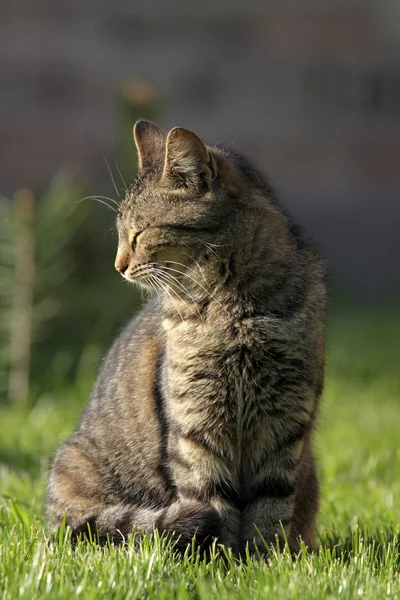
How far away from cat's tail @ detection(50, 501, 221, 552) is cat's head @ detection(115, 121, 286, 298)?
0.67 metres

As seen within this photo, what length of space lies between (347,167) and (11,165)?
14.7 ft

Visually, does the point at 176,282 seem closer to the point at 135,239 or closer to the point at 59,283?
the point at 135,239

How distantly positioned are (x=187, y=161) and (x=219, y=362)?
2.04 ft

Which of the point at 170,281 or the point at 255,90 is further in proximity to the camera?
the point at 255,90

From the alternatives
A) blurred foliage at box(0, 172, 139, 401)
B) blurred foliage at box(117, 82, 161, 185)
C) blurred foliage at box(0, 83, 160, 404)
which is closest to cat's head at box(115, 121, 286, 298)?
blurred foliage at box(0, 83, 160, 404)

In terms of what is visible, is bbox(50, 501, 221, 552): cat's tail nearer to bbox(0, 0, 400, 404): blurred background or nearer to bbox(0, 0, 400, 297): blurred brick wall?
bbox(0, 0, 400, 404): blurred background

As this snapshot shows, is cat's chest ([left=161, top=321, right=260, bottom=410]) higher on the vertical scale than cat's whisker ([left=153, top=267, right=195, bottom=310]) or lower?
lower

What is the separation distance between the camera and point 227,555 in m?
2.42

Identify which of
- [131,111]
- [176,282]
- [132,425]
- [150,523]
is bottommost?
[150,523]

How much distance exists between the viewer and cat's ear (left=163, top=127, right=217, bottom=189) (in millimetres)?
2596

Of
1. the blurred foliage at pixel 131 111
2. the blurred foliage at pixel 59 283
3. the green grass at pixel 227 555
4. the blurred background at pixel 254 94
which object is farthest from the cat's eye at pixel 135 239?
the blurred background at pixel 254 94

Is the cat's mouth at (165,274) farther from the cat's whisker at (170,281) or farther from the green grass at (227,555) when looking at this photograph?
the green grass at (227,555)

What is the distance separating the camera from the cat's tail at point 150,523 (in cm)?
252

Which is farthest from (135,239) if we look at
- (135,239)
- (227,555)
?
(227,555)
